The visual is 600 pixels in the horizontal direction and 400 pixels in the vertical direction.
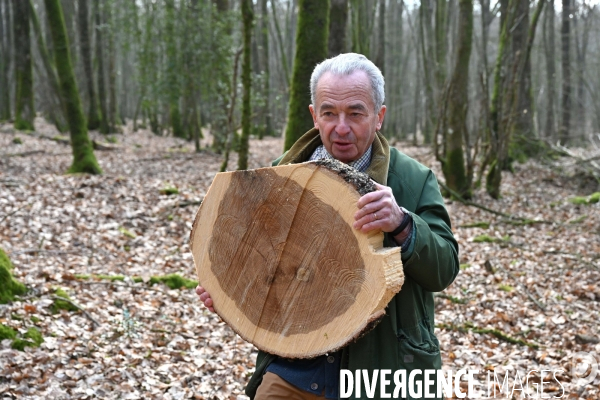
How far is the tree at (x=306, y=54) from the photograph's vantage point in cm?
760

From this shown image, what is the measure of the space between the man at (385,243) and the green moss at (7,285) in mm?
3406

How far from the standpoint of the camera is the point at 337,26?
8.55 m

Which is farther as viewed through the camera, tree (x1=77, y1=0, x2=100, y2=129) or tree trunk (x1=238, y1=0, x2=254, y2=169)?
tree (x1=77, y1=0, x2=100, y2=129)

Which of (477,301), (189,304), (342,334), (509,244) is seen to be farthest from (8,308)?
(509,244)

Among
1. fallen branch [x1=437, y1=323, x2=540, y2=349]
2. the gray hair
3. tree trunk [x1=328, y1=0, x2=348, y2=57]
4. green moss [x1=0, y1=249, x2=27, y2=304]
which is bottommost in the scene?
fallen branch [x1=437, y1=323, x2=540, y2=349]

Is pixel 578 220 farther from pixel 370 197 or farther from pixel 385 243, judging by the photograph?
pixel 370 197

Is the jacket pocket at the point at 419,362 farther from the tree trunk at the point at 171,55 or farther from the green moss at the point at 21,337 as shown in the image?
the tree trunk at the point at 171,55

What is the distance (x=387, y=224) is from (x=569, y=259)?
21.8 feet

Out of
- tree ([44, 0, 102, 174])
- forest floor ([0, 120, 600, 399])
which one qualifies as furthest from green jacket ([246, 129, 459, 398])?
tree ([44, 0, 102, 174])

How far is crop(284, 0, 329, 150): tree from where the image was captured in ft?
24.9

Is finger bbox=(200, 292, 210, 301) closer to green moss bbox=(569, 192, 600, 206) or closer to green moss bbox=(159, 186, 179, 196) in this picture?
green moss bbox=(159, 186, 179, 196)

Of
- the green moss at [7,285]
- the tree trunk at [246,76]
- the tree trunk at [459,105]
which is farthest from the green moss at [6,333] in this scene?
the tree trunk at [459,105]

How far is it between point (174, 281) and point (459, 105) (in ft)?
24.6

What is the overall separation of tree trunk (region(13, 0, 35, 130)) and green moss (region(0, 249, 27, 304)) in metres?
12.7
